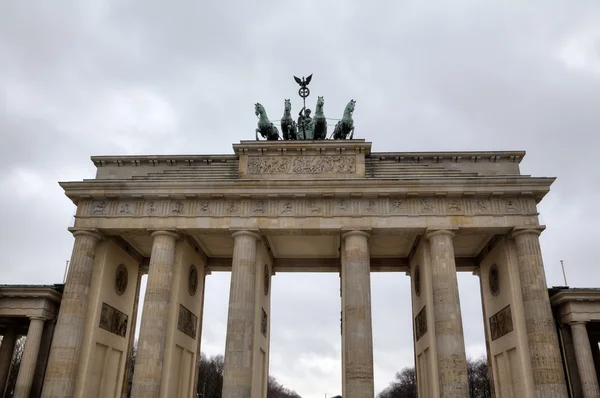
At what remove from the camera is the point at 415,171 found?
2367 centimetres

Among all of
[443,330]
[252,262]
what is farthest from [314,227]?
[443,330]

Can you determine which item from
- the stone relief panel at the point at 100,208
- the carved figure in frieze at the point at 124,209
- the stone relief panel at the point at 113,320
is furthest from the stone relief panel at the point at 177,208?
the stone relief panel at the point at 113,320

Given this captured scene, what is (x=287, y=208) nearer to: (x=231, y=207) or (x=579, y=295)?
(x=231, y=207)

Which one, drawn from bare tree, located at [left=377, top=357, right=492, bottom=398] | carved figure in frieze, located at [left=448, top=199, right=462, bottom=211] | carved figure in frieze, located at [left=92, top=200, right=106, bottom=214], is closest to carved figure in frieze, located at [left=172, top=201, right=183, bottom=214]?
carved figure in frieze, located at [left=92, top=200, right=106, bottom=214]

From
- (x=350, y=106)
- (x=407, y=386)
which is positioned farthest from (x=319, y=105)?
(x=407, y=386)

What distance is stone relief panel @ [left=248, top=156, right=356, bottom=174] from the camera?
23844 mm

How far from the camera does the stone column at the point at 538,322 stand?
19.5 metres

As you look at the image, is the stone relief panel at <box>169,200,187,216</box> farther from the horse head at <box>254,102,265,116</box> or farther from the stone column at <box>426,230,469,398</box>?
the stone column at <box>426,230,469,398</box>

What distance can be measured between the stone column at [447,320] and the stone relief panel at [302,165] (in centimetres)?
535

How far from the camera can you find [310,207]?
22922 mm

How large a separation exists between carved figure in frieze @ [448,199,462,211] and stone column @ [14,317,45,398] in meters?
20.2

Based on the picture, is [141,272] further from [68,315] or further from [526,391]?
[526,391]

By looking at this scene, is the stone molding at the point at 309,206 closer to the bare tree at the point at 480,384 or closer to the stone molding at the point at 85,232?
the stone molding at the point at 85,232

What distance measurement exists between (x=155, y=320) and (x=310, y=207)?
29.0 feet
